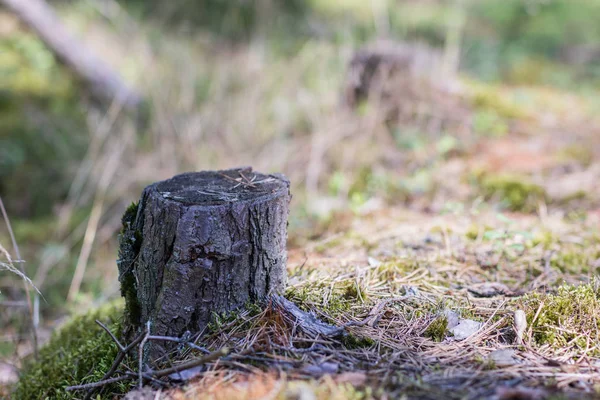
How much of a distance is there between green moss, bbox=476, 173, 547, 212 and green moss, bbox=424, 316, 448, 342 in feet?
6.07

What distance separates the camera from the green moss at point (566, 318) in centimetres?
170

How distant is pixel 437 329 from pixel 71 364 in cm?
154

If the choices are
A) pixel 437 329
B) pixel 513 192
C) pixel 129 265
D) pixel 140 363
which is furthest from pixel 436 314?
pixel 513 192

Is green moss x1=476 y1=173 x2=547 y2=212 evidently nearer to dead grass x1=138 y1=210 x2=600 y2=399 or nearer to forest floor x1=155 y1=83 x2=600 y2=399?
forest floor x1=155 y1=83 x2=600 y2=399

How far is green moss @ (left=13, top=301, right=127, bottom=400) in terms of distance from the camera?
1900 millimetres

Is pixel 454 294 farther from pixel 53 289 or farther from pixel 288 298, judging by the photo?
pixel 53 289

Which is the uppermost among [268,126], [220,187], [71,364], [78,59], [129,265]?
[78,59]

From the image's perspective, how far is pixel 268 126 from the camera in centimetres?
543

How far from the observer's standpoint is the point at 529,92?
6.44 m

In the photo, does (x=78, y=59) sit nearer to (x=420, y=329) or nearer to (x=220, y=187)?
(x=220, y=187)

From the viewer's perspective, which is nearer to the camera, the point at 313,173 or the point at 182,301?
the point at 182,301

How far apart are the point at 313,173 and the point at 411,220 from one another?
1.42 m

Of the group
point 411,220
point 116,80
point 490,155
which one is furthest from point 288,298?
point 116,80

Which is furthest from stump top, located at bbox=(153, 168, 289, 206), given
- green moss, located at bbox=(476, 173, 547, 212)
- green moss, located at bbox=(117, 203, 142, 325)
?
green moss, located at bbox=(476, 173, 547, 212)
